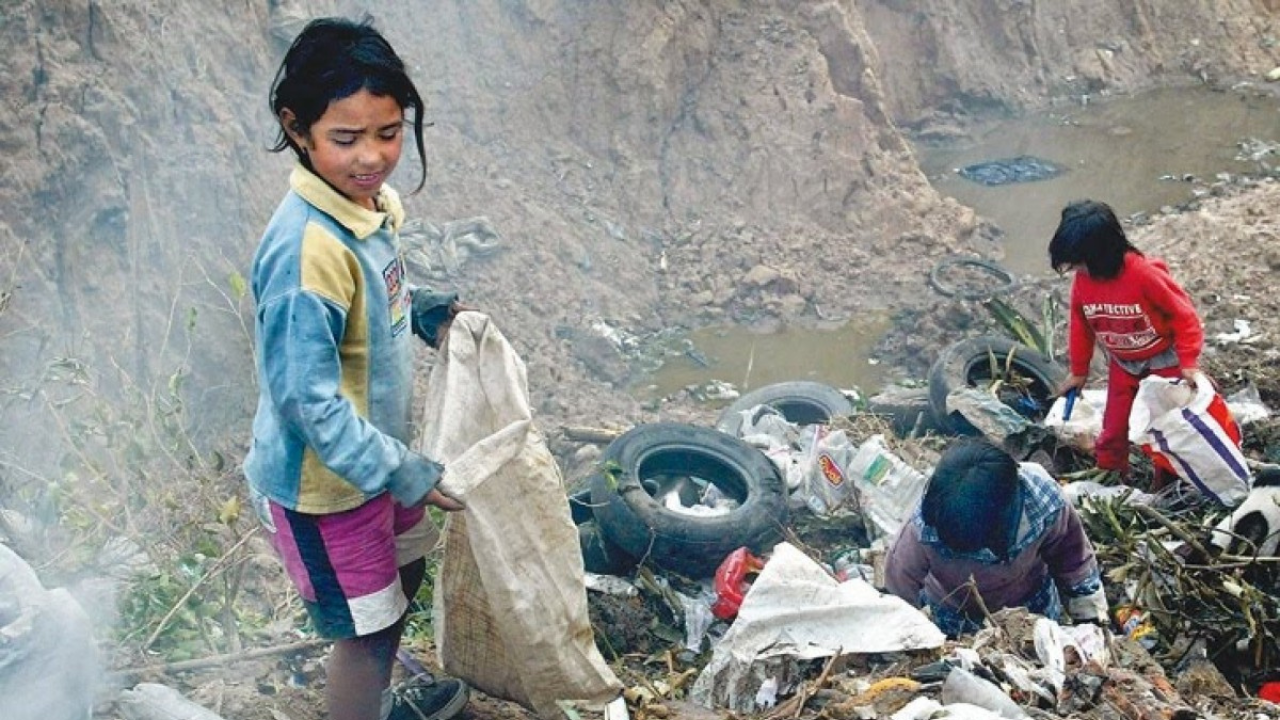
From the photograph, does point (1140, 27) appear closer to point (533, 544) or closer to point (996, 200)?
point (996, 200)

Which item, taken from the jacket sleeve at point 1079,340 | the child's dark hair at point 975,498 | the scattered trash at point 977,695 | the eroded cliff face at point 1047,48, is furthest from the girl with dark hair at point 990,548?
the eroded cliff face at point 1047,48

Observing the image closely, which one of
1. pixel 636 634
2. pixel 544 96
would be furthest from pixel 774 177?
pixel 636 634

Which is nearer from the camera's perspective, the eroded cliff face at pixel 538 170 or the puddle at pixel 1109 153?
the eroded cliff face at pixel 538 170

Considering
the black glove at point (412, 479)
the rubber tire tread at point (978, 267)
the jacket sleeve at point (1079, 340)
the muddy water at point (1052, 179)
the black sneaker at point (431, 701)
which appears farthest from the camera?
the rubber tire tread at point (978, 267)

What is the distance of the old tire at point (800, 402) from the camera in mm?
6742

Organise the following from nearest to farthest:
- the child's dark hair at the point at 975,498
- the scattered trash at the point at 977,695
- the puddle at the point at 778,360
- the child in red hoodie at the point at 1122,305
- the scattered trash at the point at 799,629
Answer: the scattered trash at the point at 977,695 → the scattered trash at the point at 799,629 → the child's dark hair at the point at 975,498 → the child in red hoodie at the point at 1122,305 → the puddle at the point at 778,360

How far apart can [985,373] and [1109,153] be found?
657 cm

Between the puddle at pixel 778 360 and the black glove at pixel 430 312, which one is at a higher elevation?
the black glove at pixel 430 312

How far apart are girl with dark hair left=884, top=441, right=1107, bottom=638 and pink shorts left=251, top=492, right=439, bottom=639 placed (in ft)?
5.70

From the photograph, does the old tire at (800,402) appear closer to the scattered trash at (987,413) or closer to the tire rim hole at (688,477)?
the scattered trash at (987,413)

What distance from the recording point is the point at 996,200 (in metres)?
10.8

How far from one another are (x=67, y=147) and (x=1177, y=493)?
18.8ft

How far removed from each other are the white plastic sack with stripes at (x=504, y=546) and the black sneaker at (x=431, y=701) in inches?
6.8

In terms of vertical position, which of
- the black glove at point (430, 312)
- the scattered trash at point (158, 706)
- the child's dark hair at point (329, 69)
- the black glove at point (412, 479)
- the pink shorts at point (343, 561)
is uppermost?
the child's dark hair at point (329, 69)
